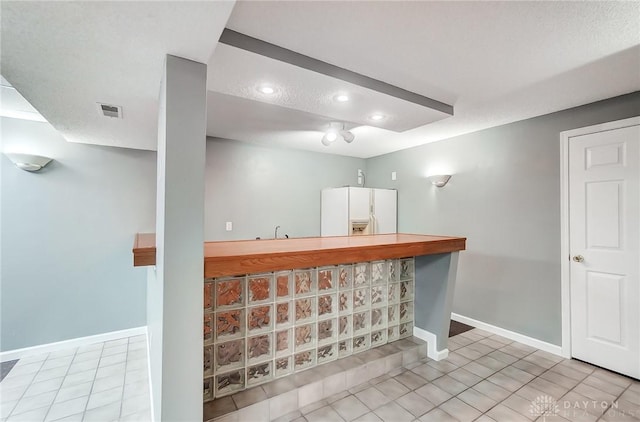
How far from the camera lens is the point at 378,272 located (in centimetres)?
247

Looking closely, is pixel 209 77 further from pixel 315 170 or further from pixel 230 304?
pixel 315 170

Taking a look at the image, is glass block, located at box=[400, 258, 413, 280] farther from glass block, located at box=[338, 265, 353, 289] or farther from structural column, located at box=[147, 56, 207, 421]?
structural column, located at box=[147, 56, 207, 421]

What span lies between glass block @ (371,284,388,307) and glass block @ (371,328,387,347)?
0.25 meters

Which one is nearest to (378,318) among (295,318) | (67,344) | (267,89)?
(295,318)

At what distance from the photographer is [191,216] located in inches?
55.4

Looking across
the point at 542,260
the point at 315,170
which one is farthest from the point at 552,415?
the point at 315,170

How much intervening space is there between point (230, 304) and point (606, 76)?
3118 mm

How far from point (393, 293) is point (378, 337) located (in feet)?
1.32

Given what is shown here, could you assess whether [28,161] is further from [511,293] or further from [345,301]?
[511,293]

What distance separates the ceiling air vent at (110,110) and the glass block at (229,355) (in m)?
1.87

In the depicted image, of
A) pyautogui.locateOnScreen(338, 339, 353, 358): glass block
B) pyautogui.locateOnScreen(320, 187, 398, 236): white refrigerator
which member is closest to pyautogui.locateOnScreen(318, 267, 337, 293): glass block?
pyautogui.locateOnScreen(338, 339, 353, 358): glass block

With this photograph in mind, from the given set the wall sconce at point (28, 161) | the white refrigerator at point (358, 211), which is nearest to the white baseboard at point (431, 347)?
the white refrigerator at point (358, 211)

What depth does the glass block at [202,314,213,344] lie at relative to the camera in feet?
5.72

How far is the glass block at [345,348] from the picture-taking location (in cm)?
229
